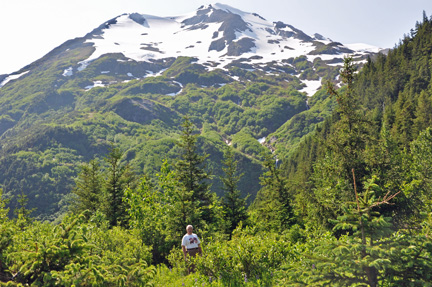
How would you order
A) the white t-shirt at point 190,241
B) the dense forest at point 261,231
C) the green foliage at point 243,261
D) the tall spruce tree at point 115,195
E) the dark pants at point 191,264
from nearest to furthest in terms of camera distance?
the dense forest at point 261,231
the green foliage at point 243,261
the dark pants at point 191,264
the white t-shirt at point 190,241
the tall spruce tree at point 115,195

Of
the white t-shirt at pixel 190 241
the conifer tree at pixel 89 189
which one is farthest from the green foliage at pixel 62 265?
the conifer tree at pixel 89 189

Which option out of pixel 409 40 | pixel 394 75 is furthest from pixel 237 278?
pixel 409 40

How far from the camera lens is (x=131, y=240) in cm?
1054

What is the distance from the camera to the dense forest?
4.53 metres

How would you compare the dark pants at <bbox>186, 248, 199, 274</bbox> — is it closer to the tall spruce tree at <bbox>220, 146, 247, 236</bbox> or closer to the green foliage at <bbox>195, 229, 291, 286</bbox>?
the green foliage at <bbox>195, 229, 291, 286</bbox>

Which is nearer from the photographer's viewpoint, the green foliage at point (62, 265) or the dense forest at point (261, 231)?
the green foliage at point (62, 265)

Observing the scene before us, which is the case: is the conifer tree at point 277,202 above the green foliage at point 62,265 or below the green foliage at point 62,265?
below

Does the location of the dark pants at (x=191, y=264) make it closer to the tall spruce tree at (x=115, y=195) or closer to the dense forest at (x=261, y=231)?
the dense forest at (x=261, y=231)

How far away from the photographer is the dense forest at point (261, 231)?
453cm

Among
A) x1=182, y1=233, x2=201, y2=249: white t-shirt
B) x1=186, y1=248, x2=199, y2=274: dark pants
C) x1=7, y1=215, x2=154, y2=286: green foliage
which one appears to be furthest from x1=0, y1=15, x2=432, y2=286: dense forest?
x1=182, y1=233, x2=201, y2=249: white t-shirt

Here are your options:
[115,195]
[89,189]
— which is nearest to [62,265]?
[115,195]

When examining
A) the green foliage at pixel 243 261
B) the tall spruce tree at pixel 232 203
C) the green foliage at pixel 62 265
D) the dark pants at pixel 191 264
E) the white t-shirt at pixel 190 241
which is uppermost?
the green foliage at pixel 62 265

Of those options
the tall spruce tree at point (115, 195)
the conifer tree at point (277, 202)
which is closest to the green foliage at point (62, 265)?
the conifer tree at point (277, 202)

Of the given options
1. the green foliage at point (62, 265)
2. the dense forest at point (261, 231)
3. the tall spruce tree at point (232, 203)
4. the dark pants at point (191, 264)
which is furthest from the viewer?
the tall spruce tree at point (232, 203)
